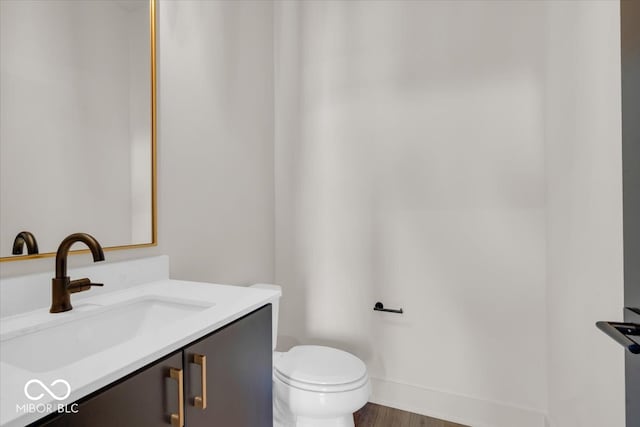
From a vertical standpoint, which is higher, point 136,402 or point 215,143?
point 215,143

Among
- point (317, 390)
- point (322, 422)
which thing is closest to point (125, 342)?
point (317, 390)

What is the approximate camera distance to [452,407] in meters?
1.65

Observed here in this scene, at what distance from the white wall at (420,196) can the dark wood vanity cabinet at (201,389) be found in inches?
37.6

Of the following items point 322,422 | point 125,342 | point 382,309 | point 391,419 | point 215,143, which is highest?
point 215,143

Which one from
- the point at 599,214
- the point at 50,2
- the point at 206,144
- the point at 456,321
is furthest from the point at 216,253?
the point at 599,214

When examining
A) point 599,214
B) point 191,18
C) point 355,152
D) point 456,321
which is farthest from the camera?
point 355,152

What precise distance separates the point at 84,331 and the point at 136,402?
0.38 m

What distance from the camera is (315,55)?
6.41ft

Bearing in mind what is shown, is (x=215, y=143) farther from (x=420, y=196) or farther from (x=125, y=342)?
(x=420, y=196)

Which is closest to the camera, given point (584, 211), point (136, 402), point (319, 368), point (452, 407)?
point (136, 402)

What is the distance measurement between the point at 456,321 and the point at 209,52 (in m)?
1.85

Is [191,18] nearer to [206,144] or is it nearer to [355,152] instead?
[206,144]

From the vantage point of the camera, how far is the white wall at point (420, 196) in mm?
1537

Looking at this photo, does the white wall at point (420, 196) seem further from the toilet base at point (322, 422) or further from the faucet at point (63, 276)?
Answer: the faucet at point (63, 276)
